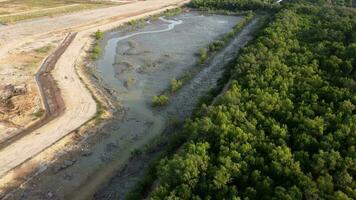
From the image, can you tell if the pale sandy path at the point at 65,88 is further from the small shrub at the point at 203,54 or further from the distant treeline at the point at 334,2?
the distant treeline at the point at 334,2

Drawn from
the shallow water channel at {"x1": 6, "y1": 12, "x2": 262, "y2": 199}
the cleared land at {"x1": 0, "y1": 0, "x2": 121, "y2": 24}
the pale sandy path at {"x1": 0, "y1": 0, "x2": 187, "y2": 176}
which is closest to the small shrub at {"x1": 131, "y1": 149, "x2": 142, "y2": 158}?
the shallow water channel at {"x1": 6, "y1": 12, "x2": 262, "y2": 199}

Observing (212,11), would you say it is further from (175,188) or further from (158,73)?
(175,188)

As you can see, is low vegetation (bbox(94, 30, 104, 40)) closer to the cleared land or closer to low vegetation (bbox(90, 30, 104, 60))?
low vegetation (bbox(90, 30, 104, 60))

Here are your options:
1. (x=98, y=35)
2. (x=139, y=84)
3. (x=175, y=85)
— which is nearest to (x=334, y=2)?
(x=98, y=35)

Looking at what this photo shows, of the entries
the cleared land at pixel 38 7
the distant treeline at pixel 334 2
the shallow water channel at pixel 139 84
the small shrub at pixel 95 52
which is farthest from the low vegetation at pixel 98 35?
the distant treeline at pixel 334 2

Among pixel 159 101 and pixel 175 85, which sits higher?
pixel 159 101

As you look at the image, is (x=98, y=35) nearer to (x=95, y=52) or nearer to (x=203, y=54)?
(x=95, y=52)

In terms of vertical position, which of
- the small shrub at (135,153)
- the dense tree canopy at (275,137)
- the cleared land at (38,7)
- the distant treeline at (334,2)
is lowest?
the distant treeline at (334,2)
